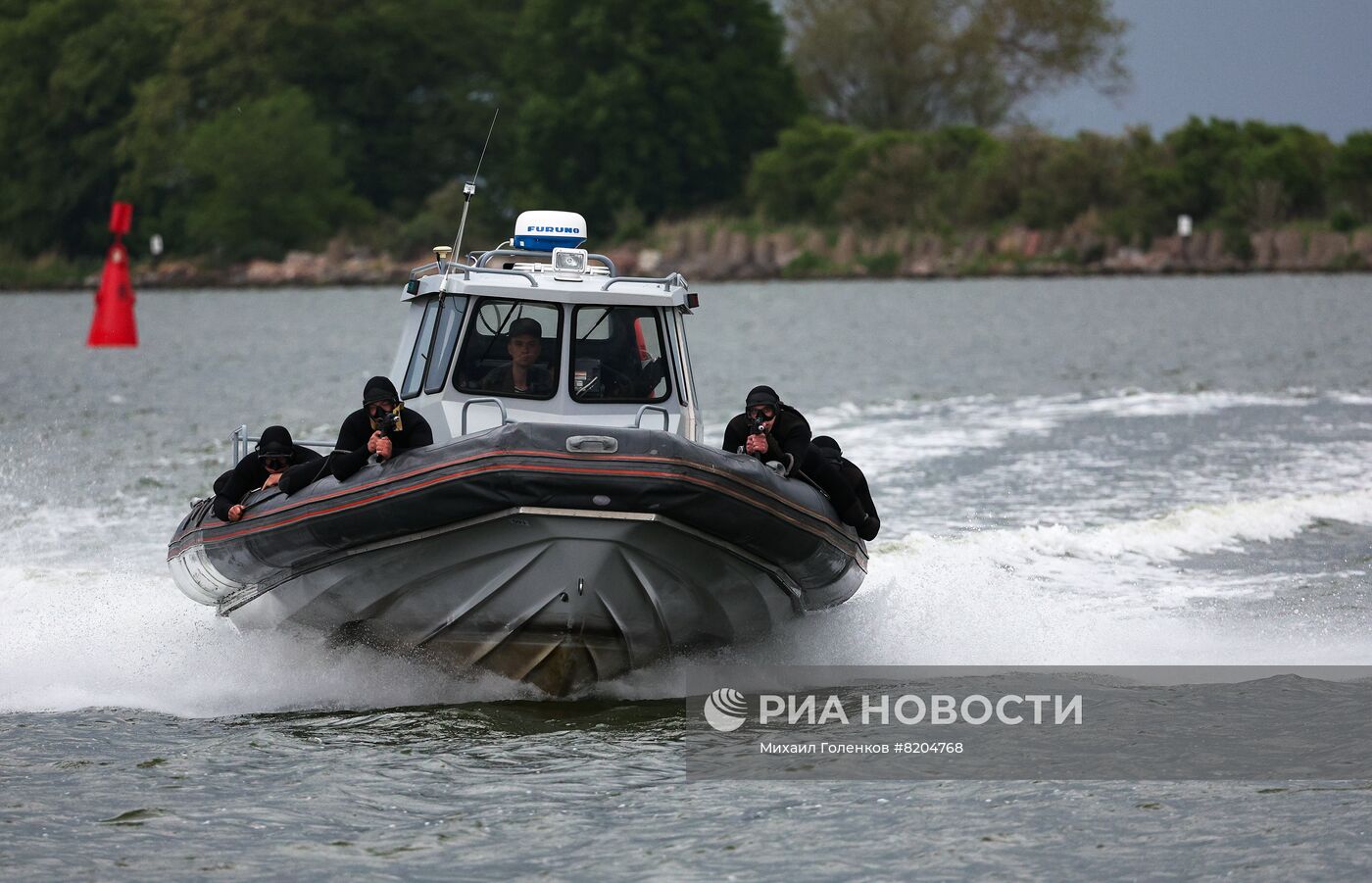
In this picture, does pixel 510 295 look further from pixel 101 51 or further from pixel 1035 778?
pixel 101 51

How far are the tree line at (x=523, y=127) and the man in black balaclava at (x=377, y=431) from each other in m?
66.4

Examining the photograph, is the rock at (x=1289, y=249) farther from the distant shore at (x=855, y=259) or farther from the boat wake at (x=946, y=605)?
the boat wake at (x=946, y=605)

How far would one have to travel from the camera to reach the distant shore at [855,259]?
233 ft

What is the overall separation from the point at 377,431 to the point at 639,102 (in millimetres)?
75925

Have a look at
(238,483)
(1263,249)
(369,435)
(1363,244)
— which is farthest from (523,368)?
(1263,249)

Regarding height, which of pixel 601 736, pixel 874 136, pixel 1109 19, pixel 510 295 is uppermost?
pixel 1109 19

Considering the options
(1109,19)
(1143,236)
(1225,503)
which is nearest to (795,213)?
(1143,236)

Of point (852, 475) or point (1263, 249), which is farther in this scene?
point (1263, 249)

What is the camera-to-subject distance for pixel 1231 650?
1107 cm

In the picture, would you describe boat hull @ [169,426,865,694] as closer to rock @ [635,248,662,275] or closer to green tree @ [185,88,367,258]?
rock @ [635,248,662,275]

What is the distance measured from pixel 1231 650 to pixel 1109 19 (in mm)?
99775

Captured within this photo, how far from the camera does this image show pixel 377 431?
9.23 m

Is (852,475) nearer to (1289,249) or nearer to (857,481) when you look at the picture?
(857,481)

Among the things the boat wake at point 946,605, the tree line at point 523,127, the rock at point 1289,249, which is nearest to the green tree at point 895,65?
the tree line at point 523,127
